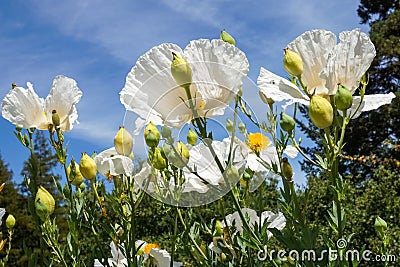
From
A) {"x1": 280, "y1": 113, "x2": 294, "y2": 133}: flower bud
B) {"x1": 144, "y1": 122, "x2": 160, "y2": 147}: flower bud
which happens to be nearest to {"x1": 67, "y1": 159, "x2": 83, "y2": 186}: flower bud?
{"x1": 144, "y1": 122, "x2": 160, "y2": 147}: flower bud

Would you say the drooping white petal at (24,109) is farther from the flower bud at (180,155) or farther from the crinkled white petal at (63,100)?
the flower bud at (180,155)

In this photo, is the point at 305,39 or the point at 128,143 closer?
the point at 305,39

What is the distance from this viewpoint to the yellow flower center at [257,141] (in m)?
1.05

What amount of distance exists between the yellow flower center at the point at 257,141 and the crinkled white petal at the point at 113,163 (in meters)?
0.25

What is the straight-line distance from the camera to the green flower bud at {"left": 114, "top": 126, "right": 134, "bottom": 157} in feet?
3.61

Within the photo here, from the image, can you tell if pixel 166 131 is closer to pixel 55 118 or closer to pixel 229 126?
pixel 229 126

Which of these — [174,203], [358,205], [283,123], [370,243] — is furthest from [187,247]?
[358,205]

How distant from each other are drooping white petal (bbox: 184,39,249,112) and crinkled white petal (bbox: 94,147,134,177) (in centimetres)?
34

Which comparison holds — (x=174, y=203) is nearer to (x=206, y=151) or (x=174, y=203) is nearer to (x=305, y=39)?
(x=206, y=151)

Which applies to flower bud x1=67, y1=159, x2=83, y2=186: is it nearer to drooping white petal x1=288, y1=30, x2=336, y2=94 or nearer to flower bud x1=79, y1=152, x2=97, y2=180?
flower bud x1=79, y1=152, x2=97, y2=180

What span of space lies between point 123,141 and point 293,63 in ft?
1.35

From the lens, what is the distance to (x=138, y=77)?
2.84 feet

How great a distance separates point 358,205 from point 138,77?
611cm

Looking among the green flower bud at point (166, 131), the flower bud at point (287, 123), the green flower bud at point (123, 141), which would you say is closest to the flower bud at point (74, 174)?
the green flower bud at point (123, 141)
